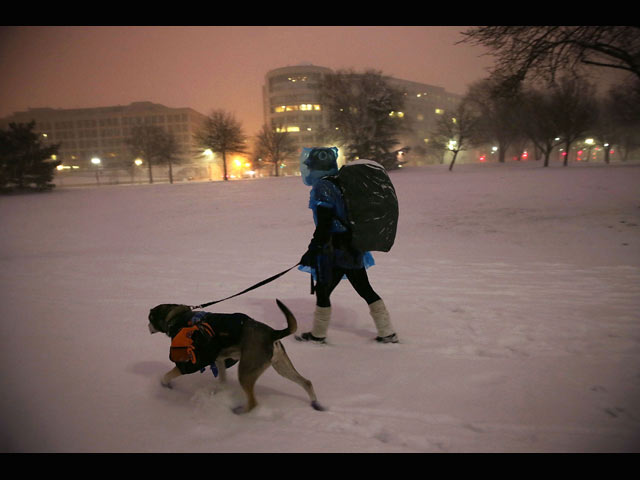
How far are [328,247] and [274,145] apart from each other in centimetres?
5024

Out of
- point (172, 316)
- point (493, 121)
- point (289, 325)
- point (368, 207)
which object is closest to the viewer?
point (289, 325)

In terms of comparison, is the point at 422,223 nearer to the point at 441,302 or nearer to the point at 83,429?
the point at 441,302

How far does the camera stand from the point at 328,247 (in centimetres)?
347

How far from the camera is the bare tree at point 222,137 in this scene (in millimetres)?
42875

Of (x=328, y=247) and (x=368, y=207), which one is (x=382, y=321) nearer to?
(x=328, y=247)

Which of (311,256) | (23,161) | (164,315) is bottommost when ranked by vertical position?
(164,315)

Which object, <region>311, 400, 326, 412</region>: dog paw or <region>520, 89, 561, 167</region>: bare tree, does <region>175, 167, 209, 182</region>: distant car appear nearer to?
<region>520, 89, 561, 167</region>: bare tree

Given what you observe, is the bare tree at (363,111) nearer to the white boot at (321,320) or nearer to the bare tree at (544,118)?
the bare tree at (544,118)

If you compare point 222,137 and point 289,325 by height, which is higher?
point 222,137

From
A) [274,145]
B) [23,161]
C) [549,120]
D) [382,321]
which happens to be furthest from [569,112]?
[23,161]

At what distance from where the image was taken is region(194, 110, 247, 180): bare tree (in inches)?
1688

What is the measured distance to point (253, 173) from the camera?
62969mm

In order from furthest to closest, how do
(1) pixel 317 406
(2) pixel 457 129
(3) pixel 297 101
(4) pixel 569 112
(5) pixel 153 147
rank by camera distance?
(3) pixel 297 101
(5) pixel 153 147
(2) pixel 457 129
(4) pixel 569 112
(1) pixel 317 406
